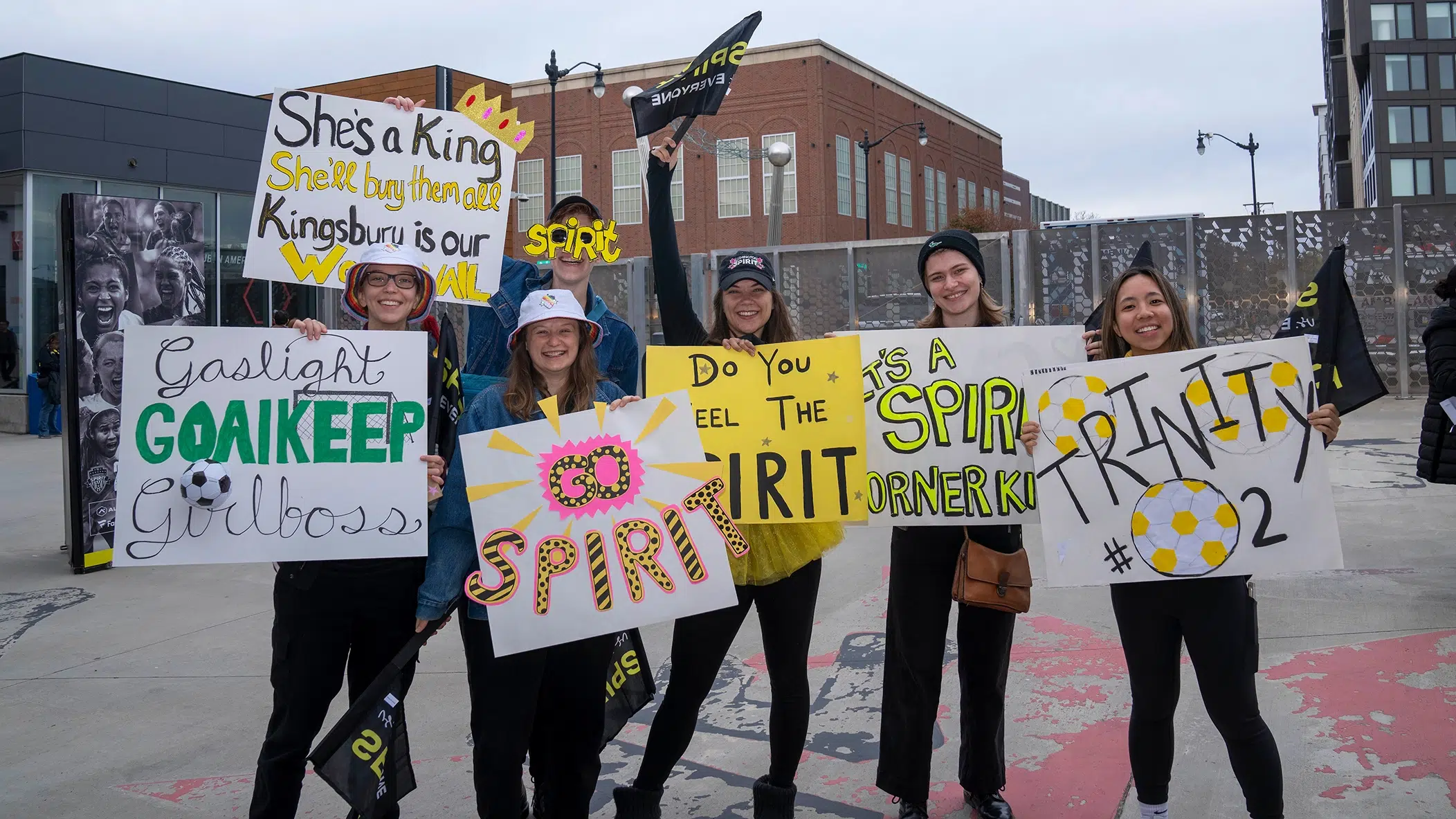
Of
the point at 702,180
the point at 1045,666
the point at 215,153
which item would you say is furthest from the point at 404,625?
the point at 702,180

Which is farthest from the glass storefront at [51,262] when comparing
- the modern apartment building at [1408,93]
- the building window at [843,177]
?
the modern apartment building at [1408,93]

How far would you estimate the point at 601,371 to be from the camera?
3.63 metres

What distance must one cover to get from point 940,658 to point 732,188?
1819 inches

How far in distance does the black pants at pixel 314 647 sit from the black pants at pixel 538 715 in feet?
0.78

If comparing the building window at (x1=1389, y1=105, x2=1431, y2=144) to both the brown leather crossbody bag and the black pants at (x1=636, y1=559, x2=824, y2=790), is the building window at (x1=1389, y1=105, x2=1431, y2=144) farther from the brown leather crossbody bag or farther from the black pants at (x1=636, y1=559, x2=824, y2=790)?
the black pants at (x1=636, y1=559, x2=824, y2=790)

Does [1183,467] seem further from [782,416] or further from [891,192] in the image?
[891,192]

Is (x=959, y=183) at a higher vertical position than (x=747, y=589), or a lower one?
higher

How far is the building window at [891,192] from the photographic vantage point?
53.9 m

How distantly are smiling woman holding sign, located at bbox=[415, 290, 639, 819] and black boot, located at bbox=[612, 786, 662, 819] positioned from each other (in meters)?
0.30

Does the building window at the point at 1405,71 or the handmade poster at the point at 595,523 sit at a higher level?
the building window at the point at 1405,71

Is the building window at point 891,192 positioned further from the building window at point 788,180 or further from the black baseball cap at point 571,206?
the black baseball cap at point 571,206

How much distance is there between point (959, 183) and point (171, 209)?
6034 cm

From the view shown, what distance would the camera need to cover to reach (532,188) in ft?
166

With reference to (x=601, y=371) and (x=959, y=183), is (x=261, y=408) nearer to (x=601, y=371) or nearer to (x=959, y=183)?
(x=601, y=371)
